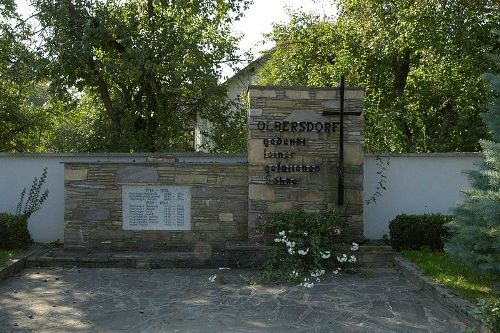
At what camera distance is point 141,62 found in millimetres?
12828

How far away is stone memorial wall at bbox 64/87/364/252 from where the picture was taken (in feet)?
28.9

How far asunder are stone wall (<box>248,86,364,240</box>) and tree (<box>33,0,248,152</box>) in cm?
458

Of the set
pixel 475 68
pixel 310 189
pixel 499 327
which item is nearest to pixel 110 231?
pixel 310 189

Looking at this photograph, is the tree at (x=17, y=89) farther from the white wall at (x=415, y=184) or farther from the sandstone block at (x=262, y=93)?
the white wall at (x=415, y=184)

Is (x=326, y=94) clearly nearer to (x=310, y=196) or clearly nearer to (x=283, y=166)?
(x=283, y=166)

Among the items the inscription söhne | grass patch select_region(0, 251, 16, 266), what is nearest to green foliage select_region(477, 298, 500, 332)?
the inscription söhne

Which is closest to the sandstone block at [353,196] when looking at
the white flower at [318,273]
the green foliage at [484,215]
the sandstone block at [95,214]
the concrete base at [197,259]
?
the concrete base at [197,259]

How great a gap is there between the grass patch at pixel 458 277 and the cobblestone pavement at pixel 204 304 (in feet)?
1.11

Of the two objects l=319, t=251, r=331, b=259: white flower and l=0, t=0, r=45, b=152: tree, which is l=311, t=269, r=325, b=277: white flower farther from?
l=0, t=0, r=45, b=152: tree

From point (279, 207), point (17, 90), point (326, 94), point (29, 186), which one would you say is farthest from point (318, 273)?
point (17, 90)

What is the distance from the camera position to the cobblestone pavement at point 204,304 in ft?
18.8

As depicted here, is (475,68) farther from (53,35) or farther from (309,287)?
(53,35)

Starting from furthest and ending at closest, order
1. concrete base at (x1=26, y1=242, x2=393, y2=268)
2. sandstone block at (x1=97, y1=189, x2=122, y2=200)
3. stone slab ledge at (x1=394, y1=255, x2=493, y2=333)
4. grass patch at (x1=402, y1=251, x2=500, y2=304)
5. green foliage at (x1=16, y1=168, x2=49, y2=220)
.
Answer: green foliage at (x1=16, y1=168, x2=49, y2=220), sandstone block at (x1=97, y1=189, x2=122, y2=200), concrete base at (x1=26, y1=242, x2=393, y2=268), grass patch at (x1=402, y1=251, x2=500, y2=304), stone slab ledge at (x1=394, y1=255, x2=493, y2=333)

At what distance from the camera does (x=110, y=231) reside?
9117 millimetres
